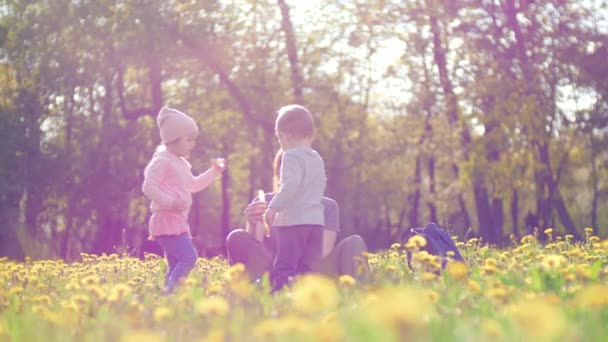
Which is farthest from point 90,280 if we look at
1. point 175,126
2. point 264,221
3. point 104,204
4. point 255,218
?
point 104,204

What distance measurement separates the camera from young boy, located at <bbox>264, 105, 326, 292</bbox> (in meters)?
5.92

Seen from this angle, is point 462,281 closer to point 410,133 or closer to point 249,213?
point 249,213

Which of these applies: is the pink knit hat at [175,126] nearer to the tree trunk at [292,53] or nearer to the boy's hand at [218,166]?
the boy's hand at [218,166]

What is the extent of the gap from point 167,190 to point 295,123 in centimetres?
141

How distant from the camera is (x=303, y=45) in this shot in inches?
1152

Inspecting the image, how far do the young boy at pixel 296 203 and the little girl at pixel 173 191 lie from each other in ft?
3.07

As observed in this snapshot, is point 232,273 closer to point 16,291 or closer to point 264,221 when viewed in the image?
point 16,291

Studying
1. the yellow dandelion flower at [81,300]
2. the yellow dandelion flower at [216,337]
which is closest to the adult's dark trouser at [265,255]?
the yellow dandelion flower at [81,300]

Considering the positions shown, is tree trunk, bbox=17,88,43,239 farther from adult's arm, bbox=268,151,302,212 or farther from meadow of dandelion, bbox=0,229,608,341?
meadow of dandelion, bbox=0,229,608,341

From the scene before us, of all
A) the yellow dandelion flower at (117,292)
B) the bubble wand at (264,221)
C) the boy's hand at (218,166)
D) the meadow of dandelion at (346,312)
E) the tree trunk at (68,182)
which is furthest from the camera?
the tree trunk at (68,182)

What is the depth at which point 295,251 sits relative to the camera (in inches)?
233

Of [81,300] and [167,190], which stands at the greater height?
[167,190]

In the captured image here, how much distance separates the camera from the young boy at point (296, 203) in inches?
233

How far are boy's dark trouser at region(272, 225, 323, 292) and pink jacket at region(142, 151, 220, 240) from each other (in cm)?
112
